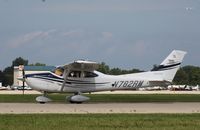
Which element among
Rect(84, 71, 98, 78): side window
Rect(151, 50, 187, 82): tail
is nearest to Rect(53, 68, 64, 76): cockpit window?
Rect(84, 71, 98, 78): side window

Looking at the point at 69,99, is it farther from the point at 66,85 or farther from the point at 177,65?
the point at 177,65

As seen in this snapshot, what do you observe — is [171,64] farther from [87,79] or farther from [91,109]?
[91,109]

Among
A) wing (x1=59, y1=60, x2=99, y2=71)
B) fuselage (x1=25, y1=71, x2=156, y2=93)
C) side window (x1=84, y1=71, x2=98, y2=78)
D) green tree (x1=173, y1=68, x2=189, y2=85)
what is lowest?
green tree (x1=173, y1=68, x2=189, y2=85)

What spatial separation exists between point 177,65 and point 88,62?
7.85 meters

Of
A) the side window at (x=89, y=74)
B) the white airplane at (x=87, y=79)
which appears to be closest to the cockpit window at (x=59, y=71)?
the white airplane at (x=87, y=79)

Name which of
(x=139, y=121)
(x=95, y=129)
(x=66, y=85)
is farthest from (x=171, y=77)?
(x=95, y=129)

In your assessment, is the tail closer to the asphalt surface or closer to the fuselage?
the fuselage

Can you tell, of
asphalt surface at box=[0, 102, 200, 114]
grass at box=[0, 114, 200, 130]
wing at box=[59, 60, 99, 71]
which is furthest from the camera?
wing at box=[59, 60, 99, 71]

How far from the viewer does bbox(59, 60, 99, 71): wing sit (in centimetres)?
3484

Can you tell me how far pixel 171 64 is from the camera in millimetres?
38812

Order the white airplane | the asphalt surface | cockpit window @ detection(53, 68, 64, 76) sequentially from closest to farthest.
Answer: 1. the asphalt surface
2. the white airplane
3. cockpit window @ detection(53, 68, 64, 76)

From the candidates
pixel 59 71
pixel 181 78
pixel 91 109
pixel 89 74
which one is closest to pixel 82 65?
pixel 89 74

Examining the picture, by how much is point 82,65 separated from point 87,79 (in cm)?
151

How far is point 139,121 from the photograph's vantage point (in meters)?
17.7
